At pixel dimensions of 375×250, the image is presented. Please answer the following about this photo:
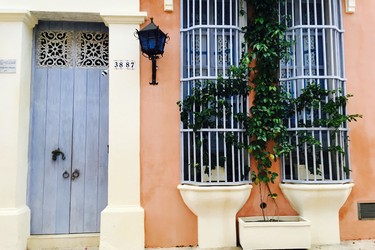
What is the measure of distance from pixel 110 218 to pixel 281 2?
354 centimetres

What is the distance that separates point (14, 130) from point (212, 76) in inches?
99.4

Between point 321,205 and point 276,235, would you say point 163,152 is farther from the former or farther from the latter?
point 321,205

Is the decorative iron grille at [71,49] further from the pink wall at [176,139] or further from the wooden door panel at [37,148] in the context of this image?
the pink wall at [176,139]

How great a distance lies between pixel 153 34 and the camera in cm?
391

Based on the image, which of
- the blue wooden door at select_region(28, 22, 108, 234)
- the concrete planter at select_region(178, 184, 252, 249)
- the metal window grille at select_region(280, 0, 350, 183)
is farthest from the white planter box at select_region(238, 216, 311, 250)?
the blue wooden door at select_region(28, 22, 108, 234)

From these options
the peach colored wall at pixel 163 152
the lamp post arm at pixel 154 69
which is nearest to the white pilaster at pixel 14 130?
the peach colored wall at pixel 163 152

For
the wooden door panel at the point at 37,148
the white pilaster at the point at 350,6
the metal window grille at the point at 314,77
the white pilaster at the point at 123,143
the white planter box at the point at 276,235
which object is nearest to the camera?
the white planter box at the point at 276,235

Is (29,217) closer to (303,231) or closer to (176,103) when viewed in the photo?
(176,103)

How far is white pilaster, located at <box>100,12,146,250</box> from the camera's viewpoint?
158 inches

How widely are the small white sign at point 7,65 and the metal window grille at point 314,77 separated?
3.39 metres

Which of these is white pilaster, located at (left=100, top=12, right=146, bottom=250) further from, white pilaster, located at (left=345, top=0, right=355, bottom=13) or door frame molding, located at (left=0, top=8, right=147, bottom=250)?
white pilaster, located at (left=345, top=0, right=355, bottom=13)

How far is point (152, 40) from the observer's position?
3918 mm

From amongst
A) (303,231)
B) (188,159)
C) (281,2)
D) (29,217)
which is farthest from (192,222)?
(281,2)

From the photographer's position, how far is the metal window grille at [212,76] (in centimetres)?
409
